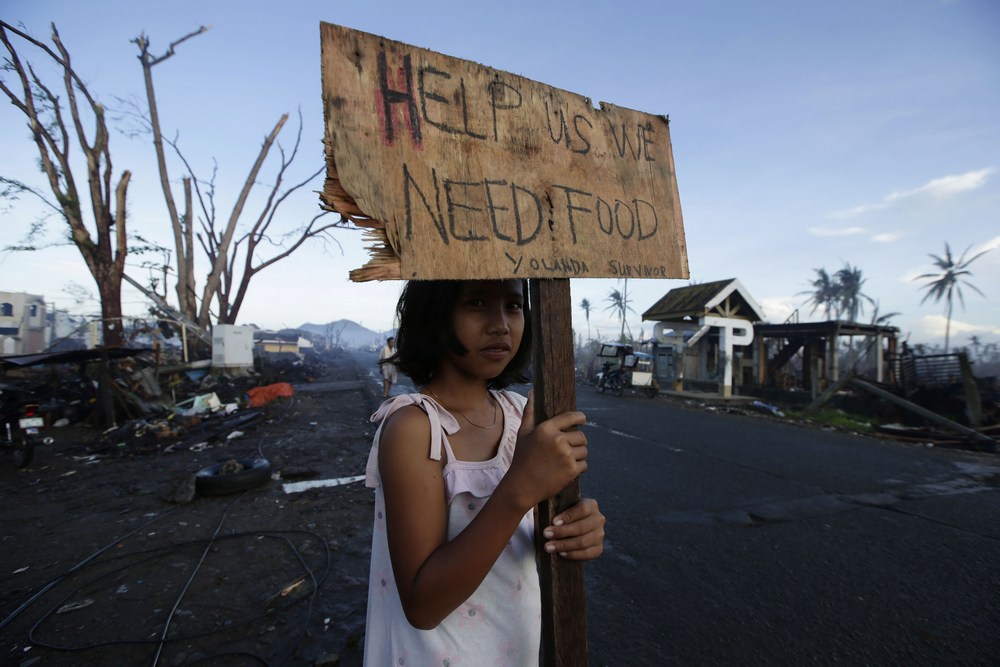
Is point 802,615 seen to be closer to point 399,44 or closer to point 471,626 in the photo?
point 471,626

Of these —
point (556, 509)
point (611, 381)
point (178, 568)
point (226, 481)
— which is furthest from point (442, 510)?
point (611, 381)

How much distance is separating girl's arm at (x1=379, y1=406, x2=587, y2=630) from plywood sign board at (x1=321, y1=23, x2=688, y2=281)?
0.37m

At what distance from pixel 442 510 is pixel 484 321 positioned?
454mm

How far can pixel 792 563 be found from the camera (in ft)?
10.6

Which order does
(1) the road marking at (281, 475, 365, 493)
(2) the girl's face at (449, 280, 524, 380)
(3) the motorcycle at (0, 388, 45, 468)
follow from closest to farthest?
(2) the girl's face at (449, 280, 524, 380)
(1) the road marking at (281, 475, 365, 493)
(3) the motorcycle at (0, 388, 45, 468)

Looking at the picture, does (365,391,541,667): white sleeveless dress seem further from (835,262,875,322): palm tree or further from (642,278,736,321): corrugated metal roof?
(835,262,875,322): palm tree

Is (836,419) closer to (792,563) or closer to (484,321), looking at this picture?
(792,563)

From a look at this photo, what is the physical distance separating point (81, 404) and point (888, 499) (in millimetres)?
13130

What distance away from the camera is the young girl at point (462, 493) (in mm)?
867

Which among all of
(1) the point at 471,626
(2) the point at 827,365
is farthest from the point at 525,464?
(2) the point at 827,365

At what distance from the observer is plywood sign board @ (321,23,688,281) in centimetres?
91

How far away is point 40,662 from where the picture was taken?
2.17 metres

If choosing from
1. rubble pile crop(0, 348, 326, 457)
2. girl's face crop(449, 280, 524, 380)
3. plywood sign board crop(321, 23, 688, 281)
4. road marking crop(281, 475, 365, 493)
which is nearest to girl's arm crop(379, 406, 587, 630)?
girl's face crop(449, 280, 524, 380)

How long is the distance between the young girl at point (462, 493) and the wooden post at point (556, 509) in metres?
0.04
